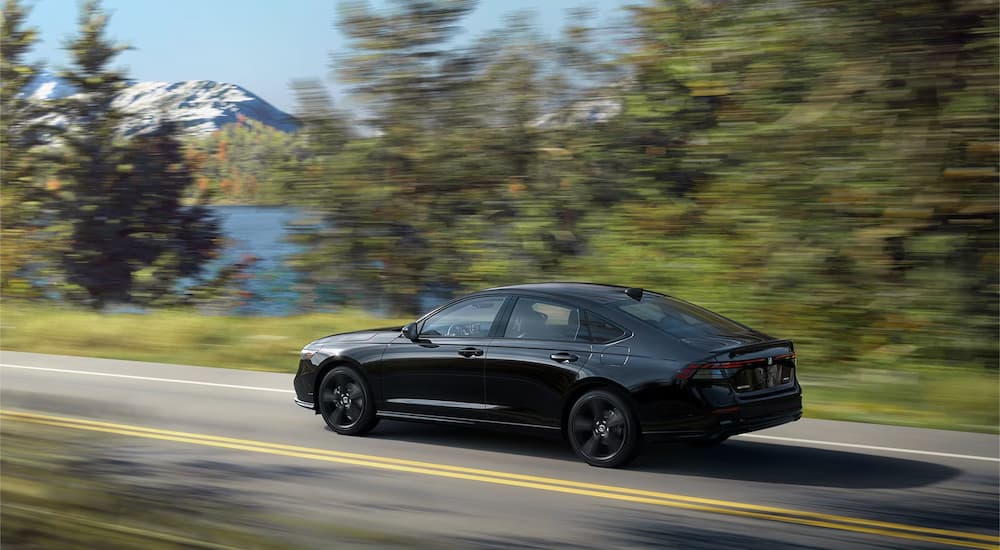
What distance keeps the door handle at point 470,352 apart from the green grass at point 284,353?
397 centimetres

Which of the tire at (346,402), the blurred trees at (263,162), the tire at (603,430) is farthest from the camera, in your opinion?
the blurred trees at (263,162)

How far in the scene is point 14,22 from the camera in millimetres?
34688

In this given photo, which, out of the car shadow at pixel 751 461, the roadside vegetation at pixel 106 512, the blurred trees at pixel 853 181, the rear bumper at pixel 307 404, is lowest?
the car shadow at pixel 751 461

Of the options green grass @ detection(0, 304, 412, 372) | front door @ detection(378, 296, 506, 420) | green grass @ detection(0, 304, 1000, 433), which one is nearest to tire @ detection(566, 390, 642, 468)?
front door @ detection(378, 296, 506, 420)

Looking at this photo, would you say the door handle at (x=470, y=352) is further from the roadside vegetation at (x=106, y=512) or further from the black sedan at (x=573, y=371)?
the roadside vegetation at (x=106, y=512)

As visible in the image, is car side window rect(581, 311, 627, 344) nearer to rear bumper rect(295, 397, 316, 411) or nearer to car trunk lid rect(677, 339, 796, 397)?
car trunk lid rect(677, 339, 796, 397)

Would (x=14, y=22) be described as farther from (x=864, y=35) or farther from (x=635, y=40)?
(x=864, y=35)

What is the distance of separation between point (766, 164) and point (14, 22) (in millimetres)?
27054

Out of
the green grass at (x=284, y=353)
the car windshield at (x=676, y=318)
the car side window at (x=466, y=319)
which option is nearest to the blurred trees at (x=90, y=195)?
the green grass at (x=284, y=353)

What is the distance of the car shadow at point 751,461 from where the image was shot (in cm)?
817

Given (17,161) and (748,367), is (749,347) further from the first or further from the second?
(17,161)

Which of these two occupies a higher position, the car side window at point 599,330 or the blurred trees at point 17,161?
the blurred trees at point 17,161

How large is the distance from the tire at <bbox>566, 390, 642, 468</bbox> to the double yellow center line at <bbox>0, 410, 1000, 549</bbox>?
527 mm

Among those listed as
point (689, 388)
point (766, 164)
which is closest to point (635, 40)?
point (766, 164)
